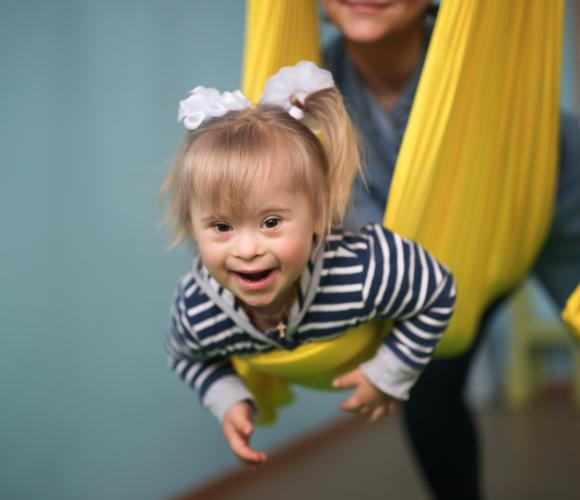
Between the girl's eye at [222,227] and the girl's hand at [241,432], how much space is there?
0.81 feet

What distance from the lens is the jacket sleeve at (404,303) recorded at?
2.76 feet

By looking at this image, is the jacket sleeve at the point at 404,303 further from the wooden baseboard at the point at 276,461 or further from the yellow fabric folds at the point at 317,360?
the wooden baseboard at the point at 276,461

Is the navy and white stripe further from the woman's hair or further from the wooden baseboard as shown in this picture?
the wooden baseboard

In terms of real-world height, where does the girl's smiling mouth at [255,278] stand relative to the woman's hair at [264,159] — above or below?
below

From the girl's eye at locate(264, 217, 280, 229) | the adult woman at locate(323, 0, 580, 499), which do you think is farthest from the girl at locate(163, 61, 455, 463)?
the adult woman at locate(323, 0, 580, 499)

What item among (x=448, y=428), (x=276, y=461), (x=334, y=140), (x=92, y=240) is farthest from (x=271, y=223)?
(x=276, y=461)

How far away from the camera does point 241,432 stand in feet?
2.96

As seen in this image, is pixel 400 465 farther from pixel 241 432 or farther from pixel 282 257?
pixel 282 257

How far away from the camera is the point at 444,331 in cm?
93

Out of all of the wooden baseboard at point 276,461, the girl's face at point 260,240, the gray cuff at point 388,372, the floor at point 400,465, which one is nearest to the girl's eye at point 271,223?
the girl's face at point 260,240

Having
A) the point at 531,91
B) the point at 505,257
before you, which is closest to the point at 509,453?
the point at 505,257

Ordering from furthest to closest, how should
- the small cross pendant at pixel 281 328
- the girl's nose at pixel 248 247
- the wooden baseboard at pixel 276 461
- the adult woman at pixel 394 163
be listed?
the wooden baseboard at pixel 276 461, the adult woman at pixel 394 163, the small cross pendant at pixel 281 328, the girl's nose at pixel 248 247

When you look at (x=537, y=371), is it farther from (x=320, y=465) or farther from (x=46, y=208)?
(x=46, y=208)

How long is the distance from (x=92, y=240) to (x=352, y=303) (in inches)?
29.1
